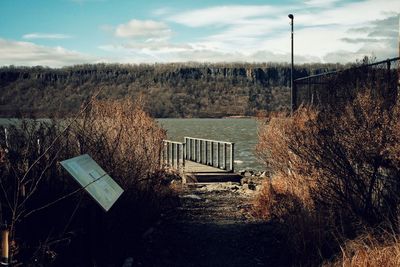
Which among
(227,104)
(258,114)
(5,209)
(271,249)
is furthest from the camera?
(227,104)

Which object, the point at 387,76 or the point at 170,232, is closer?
the point at 387,76

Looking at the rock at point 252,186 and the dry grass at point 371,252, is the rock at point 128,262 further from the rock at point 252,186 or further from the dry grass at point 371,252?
the rock at point 252,186

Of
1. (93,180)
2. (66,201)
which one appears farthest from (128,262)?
(93,180)

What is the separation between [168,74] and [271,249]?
5310 inches

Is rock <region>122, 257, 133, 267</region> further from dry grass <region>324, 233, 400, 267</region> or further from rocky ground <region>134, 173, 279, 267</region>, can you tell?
dry grass <region>324, 233, 400, 267</region>

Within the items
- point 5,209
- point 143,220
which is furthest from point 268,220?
point 5,209

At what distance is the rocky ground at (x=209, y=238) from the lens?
8.80 meters

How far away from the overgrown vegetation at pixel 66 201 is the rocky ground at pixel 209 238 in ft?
1.26

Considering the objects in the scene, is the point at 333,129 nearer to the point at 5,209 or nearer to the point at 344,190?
the point at 344,190

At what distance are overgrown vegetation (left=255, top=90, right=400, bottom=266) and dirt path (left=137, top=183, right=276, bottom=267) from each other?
0.53 meters

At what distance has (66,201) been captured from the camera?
8156mm

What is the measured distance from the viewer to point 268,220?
38.0 feet

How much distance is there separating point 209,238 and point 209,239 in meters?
0.06

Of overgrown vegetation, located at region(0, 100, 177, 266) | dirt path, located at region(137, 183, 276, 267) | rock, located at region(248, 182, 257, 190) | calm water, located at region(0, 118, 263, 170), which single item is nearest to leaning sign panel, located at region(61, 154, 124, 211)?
overgrown vegetation, located at region(0, 100, 177, 266)
